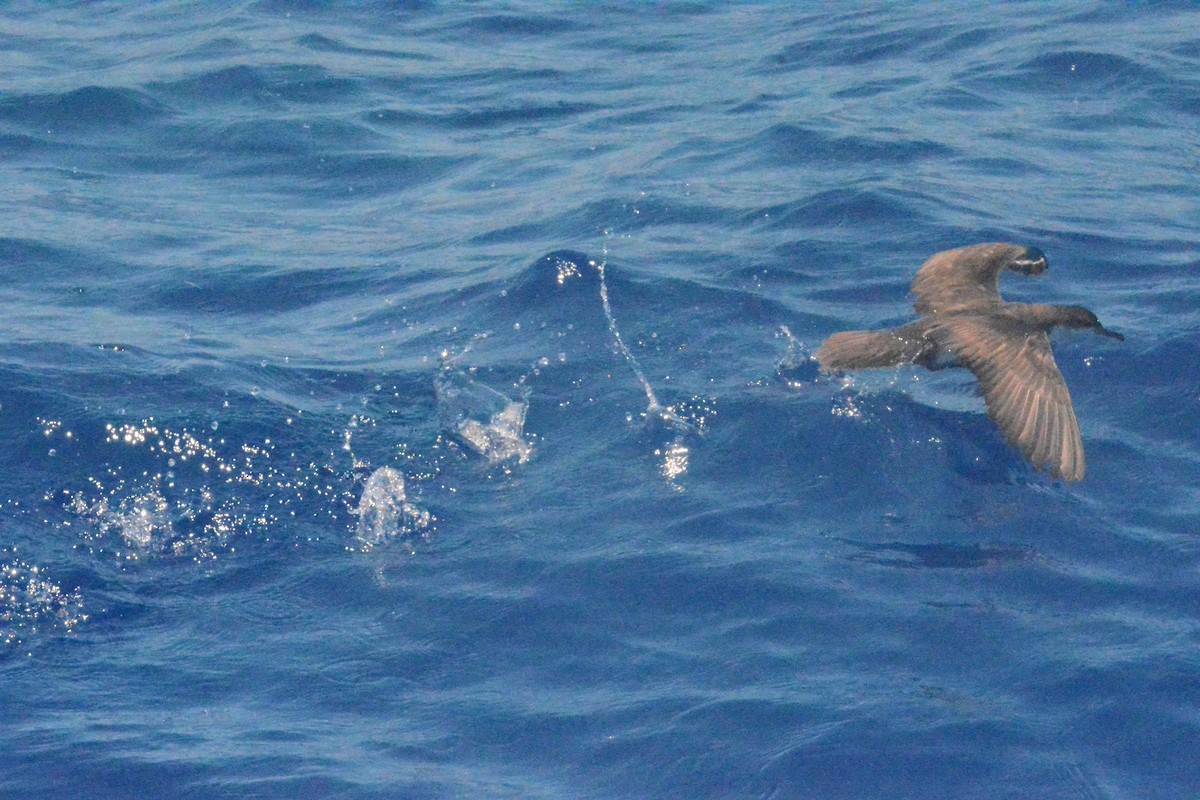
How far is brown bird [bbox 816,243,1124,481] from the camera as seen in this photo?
19.2 feet

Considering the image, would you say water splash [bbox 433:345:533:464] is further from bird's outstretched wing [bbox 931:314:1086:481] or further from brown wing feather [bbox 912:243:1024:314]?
brown wing feather [bbox 912:243:1024:314]

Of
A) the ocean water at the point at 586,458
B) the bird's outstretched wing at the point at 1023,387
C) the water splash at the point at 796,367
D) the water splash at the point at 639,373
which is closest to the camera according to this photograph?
the ocean water at the point at 586,458

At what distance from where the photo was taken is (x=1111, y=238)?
869 centimetres

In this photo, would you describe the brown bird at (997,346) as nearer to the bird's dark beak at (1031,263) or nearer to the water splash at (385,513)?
the bird's dark beak at (1031,263)

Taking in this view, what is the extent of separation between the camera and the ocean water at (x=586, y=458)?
4406 millimetres

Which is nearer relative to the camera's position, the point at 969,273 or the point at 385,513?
the point at 385,513

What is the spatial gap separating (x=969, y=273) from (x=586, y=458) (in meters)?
2.43

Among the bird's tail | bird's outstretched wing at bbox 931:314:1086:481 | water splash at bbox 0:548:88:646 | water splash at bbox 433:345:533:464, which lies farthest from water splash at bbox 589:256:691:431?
water splash at bbox 0:548:88:646

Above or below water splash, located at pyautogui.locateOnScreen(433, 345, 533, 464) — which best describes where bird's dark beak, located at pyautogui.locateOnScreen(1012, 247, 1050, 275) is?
above

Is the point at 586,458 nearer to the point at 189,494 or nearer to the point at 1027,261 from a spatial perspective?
the point at 189,494

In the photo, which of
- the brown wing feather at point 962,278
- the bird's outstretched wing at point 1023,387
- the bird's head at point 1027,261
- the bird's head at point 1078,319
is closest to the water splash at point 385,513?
the bird's outstretched wing at point 1023,387

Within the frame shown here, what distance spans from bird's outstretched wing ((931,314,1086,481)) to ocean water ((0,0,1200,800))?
196 mm

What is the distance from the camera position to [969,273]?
7277 mm

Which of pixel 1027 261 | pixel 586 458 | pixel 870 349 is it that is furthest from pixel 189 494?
pixel 1027 261
